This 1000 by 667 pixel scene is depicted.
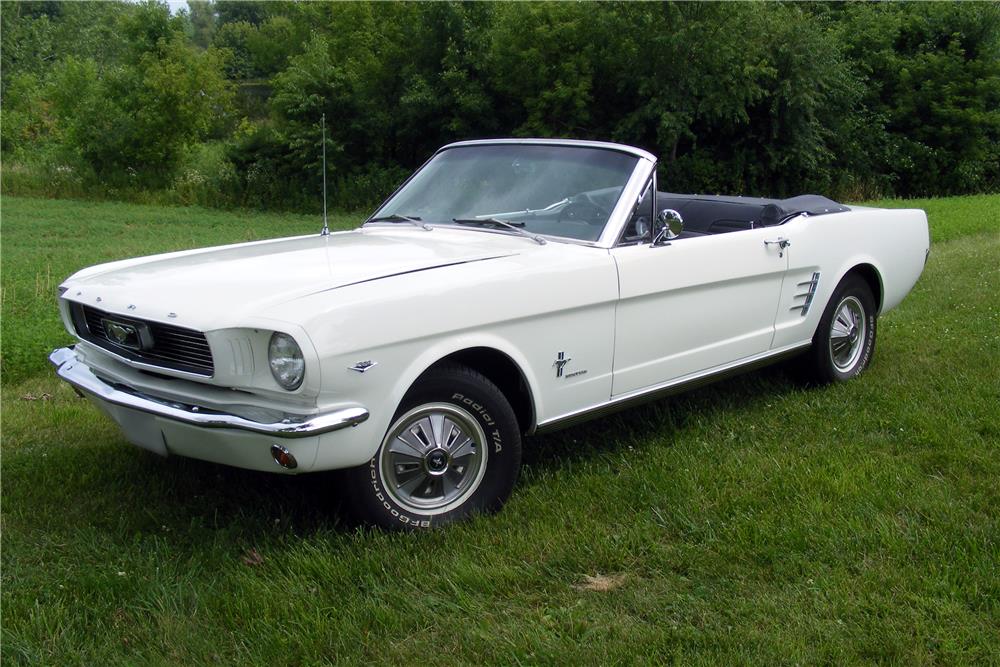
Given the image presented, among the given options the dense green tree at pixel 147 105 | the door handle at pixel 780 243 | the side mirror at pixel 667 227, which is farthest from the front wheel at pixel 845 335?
the dense green tree at pixel 147 105

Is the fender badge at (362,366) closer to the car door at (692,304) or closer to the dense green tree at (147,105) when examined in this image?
the car door at (692,304)

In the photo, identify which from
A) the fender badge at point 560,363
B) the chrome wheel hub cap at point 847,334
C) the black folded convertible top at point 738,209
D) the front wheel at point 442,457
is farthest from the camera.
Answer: the chrome wheel hub cap at point 847,334

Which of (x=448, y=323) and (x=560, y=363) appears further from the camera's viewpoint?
(x=560, y=363)

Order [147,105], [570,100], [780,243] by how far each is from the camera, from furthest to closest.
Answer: [147,105], [570,100], [780,243]

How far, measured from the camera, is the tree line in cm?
2541

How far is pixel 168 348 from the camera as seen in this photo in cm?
345

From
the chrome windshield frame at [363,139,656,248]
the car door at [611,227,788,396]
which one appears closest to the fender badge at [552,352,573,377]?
the car door at [611,227,788,396]

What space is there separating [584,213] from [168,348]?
2.01 metres

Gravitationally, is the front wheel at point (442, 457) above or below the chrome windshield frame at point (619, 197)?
below

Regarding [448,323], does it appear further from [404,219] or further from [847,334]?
[847,334]

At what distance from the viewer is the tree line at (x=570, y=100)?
83.4ft

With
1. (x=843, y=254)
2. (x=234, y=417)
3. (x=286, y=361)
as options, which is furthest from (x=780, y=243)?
(x=234, y=417)

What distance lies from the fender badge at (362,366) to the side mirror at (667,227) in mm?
1726

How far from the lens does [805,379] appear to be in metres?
5.68
